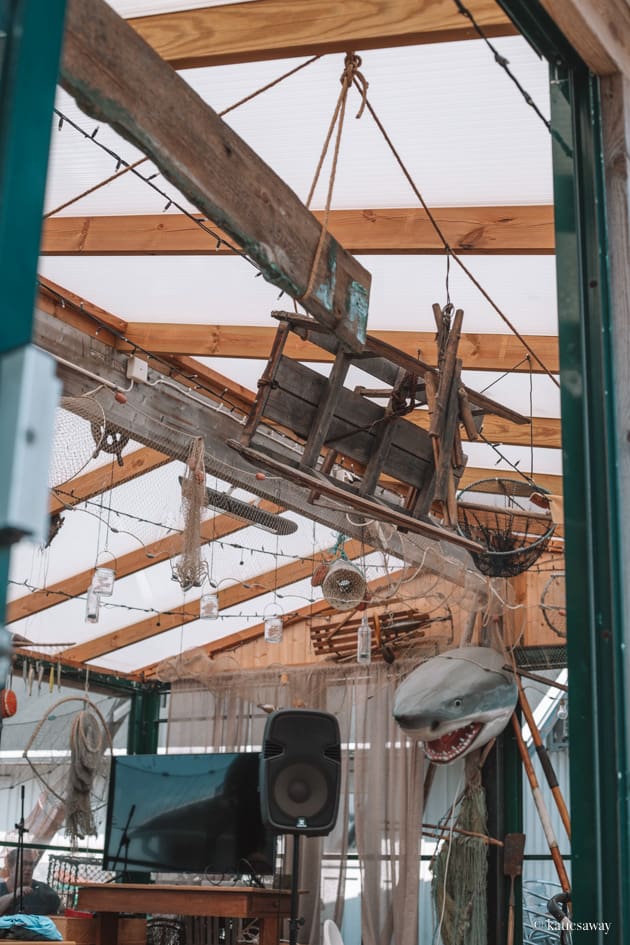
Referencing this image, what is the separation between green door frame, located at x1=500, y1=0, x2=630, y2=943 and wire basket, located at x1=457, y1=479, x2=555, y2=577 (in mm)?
2791

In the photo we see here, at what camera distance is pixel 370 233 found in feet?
15.0

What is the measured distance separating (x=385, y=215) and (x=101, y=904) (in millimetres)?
5154

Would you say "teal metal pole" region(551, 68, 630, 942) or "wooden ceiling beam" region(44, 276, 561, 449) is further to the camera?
"wooden ceiling beam" region(44, 276, 561, 449)

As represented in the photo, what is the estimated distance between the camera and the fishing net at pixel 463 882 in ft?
27.0

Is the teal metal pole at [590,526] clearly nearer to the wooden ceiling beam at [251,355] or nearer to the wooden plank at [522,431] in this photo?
the wooden ceiling beam at [251,355]

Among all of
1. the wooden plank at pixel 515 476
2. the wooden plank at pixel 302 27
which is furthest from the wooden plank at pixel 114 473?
the wooden plank at pixel 302 27

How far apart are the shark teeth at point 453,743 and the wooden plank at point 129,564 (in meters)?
2.21

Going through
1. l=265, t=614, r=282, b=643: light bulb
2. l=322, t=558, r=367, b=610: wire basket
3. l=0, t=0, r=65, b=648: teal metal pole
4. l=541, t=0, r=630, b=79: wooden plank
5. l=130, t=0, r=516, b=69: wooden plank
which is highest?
l=130, t=0, r=516, b=69: wooden plank

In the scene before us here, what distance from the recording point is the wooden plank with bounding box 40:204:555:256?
14.4ft

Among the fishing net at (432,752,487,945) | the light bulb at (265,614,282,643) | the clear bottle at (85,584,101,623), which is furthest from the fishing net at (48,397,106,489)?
the fishing net at (432,752,487,945)

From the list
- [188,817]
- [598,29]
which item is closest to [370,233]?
[598,29]

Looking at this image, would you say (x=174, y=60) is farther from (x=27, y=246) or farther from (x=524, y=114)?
(x=27, y=246)

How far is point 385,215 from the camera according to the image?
4.60 meters

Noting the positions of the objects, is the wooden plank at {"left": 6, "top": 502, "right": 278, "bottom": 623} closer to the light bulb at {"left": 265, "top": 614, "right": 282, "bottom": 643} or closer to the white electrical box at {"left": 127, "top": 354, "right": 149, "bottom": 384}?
the light bulb at {"left": 265, "top": 614, "right": 282, "bottom": 643}
